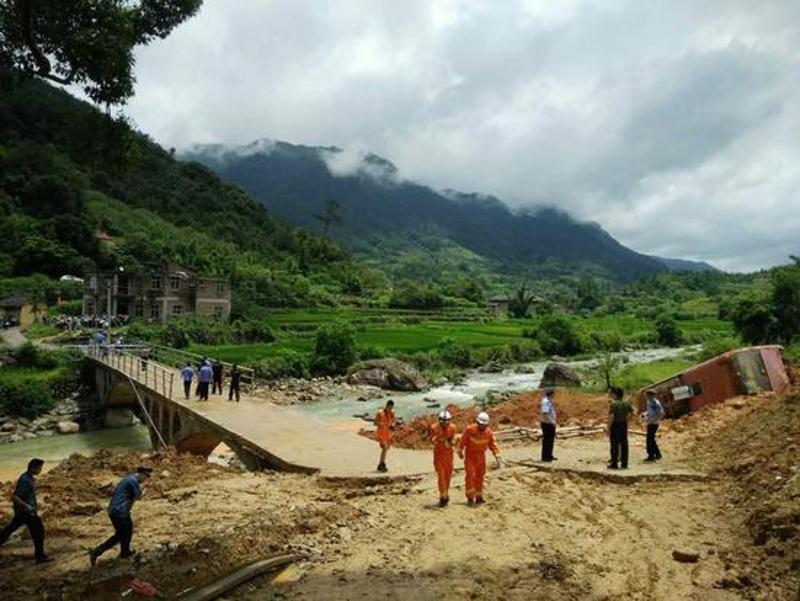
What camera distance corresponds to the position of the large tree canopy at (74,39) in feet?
34.7

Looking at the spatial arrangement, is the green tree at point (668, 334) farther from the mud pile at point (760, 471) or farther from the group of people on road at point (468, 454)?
the group of people on road at point (468, 454)

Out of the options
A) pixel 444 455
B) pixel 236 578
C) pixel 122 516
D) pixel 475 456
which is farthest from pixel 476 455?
pixel 122 516

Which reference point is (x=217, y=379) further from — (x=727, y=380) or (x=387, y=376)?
(x=387, y=376)

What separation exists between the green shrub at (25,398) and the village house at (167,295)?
33.0 m

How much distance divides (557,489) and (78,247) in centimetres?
8774

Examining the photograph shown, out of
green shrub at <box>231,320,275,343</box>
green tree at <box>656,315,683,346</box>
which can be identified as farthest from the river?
green tree at <box>656,315,683,346</box>

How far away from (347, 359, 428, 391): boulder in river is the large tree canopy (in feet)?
133

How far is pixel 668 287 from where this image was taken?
191125 millimetres

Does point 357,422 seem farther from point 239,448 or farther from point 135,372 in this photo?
point 239,448

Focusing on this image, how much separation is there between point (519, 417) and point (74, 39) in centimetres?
1832

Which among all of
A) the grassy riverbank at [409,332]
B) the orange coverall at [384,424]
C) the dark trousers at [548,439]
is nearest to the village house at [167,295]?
the grassy riverbank at [409,332]

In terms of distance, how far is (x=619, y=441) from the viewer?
13.8 metres

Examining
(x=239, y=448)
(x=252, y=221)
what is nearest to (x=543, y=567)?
(x=239, y=448)

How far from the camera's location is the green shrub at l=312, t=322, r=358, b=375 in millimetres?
53531
